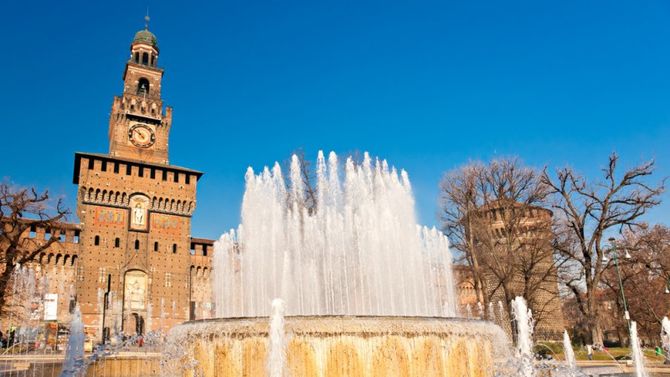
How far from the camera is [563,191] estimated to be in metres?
21.6

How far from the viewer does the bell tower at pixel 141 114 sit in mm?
39094

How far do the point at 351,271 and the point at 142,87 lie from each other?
31242mm

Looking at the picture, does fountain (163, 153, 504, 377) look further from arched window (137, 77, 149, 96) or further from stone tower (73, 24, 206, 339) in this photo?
arched window (137, 77, 149, 96)

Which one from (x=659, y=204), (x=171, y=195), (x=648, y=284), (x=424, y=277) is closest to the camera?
(x=424, y=277)

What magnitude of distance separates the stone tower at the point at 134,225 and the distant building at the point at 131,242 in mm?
65

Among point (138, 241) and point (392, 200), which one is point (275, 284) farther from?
point (138, 241)

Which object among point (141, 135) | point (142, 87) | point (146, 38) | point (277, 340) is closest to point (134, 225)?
point (141, 135)

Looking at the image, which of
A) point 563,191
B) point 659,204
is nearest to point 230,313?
point 563,191

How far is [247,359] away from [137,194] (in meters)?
32.4

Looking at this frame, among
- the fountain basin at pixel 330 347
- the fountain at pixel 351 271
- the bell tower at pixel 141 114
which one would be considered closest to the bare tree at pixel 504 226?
the fountain at pixel 351 271

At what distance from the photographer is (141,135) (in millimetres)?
40094

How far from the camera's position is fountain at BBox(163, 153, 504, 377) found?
794 centimetres

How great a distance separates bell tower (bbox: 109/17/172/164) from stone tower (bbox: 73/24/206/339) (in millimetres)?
74

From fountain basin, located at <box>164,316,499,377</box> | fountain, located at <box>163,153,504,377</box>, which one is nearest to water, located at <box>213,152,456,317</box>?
fountain, located at <box>163,153,504,377</box>
